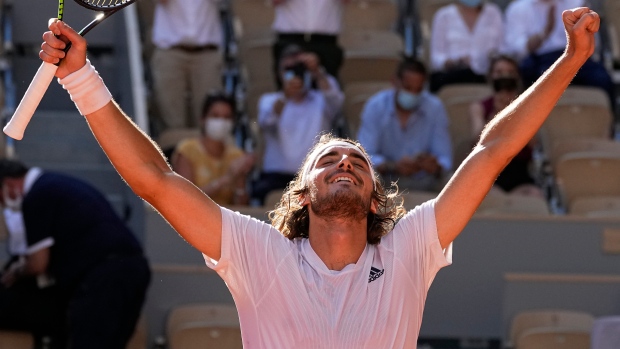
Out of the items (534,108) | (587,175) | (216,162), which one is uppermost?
(534,108)

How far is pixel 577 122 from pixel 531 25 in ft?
3.31

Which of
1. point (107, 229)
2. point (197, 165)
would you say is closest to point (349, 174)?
point (107, 229)

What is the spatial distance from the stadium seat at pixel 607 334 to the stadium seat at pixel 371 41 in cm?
458

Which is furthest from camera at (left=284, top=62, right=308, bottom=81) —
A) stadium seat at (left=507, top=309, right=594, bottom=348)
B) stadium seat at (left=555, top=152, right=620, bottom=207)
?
stadium seat at (left=507, top=309, right=594, bottom=348)

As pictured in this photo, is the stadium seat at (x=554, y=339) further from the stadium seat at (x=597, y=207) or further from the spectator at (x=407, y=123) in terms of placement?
the spectator at (x=407, y=123)

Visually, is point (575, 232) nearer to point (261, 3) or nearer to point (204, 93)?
point (204, 93)

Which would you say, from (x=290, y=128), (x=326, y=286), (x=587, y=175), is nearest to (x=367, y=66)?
(x=290, y=128)

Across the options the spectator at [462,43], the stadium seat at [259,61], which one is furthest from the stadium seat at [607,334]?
the stadium seat at [259,61]

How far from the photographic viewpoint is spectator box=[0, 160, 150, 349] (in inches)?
280

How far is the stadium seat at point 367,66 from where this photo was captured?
10.4m

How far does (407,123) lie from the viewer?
29.0 feet

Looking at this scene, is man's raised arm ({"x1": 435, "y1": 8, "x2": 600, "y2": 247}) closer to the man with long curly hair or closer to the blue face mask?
the man with long curly hair

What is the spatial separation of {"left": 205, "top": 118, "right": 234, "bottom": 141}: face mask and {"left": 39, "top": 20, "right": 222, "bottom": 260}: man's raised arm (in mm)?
4448

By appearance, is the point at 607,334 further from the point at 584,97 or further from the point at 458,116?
the point at 584,97
